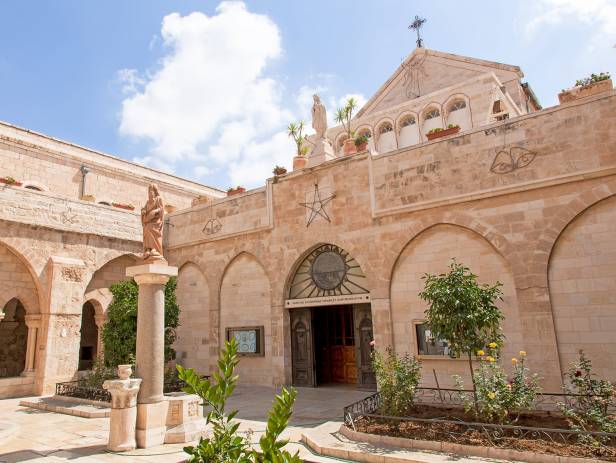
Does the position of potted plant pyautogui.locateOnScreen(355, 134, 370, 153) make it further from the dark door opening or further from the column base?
the column base

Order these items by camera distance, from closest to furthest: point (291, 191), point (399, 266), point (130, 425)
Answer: point (130, 425)
point (399, 266)
point (291, 191)

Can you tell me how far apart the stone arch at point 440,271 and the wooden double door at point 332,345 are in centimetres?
146

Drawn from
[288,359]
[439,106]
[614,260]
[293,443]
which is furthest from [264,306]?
[439,106]

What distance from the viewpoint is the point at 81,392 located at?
38.7 ft

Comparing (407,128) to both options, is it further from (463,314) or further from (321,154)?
(463,314)

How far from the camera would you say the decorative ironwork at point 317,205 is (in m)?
13.1

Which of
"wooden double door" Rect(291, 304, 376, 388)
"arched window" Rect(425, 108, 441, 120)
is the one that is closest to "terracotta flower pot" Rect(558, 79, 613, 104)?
"wooden double door" Rect(291, 304, 376, 388)

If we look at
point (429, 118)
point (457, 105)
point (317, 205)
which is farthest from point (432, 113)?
point (317, 205)

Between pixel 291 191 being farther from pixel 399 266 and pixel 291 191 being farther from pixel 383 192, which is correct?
pixel 399 266

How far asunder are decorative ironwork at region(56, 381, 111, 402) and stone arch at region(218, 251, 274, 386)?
4269mm

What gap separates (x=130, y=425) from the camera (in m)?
7.15

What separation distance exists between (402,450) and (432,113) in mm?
17726

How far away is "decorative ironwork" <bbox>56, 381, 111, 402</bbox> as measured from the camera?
436 inches

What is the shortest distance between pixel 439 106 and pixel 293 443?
17.4 m
